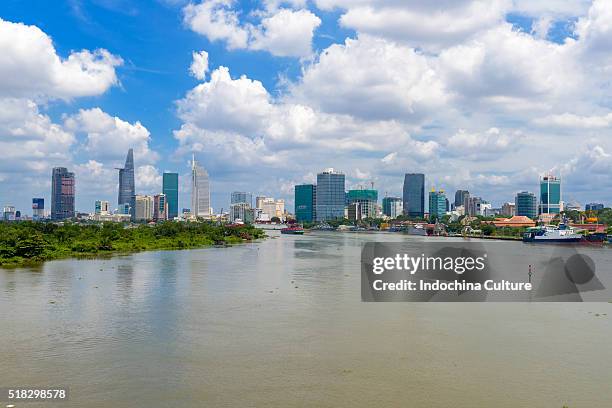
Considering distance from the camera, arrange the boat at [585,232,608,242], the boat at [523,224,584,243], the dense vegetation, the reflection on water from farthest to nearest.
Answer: the boat at [585,232,608,242], the boat at [523,224,584,243], the dense vegetation, the reflection on water

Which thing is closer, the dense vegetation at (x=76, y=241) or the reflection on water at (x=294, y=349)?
the reflection on water at (x=294, y=349)

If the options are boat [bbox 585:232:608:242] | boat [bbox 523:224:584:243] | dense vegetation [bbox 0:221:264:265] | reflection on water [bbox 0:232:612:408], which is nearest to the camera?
reflection on water [bbox 0:232:612:408]

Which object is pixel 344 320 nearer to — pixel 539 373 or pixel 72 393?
pixel 539 373

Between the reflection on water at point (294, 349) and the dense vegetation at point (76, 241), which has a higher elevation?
the dense vegetation at point (76, 241)

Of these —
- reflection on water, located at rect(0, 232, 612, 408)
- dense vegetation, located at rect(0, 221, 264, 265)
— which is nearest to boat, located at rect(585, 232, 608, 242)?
dense vegetation, located at rect(0, 221, 264, 265)

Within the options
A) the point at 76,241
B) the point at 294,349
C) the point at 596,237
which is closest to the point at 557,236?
the point at 596,237

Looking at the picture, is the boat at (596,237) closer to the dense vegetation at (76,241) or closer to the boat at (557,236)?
the boat at (557,236)

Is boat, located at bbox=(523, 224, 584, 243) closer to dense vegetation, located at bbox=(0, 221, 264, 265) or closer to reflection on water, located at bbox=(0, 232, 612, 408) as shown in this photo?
dense vegetation, located at bbox=(0, 221, 264, 265)

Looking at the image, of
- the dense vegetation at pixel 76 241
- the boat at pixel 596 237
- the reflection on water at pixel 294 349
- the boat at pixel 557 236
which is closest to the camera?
the reflection on water at pixel 294 349

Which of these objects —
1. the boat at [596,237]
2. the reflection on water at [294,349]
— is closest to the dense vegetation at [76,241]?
the reflection on water at [294,349]
